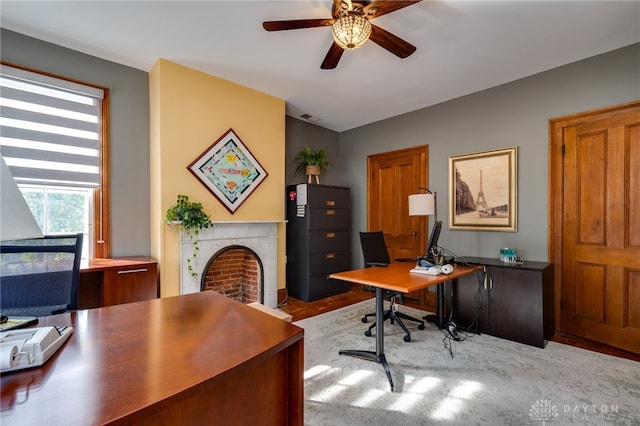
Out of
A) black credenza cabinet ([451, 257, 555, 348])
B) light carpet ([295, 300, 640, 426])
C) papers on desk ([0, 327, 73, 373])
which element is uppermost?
papers on desk ([0, 327, 73, 373])

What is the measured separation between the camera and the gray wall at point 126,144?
2873 millimetres

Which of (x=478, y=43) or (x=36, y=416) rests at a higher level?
(x=478, y=43)

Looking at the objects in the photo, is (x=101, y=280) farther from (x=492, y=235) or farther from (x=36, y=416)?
(x=492, y=235)

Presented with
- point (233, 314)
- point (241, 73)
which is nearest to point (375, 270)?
point (233, 314)

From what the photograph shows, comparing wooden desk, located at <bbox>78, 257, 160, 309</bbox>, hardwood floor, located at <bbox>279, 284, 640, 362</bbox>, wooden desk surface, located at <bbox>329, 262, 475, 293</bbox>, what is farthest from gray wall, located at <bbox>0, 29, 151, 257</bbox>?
wooden desk surface, located at <bbox>329, 262, 475, 293</bbox>

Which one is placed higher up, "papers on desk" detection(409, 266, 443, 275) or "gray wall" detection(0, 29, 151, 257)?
"gray wall" detection(0, 29, 151, 257)

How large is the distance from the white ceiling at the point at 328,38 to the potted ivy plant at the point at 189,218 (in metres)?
1.49

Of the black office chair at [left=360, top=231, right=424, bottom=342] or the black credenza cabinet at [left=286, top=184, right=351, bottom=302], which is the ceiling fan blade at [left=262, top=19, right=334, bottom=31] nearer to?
the black office chair at [left=360, top=231, right=424, bottom=342]

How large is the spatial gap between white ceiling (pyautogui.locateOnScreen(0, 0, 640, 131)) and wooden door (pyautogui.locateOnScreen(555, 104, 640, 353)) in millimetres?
811

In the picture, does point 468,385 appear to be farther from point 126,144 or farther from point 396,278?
point 126,144

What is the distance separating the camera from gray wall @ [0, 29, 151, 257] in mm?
2873

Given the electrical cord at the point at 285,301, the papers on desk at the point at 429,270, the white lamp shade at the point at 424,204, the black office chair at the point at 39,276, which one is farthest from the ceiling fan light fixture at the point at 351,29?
the electrical cord at the point at 285,301

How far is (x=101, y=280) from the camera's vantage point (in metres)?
2.60

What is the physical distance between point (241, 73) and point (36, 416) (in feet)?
10.8
